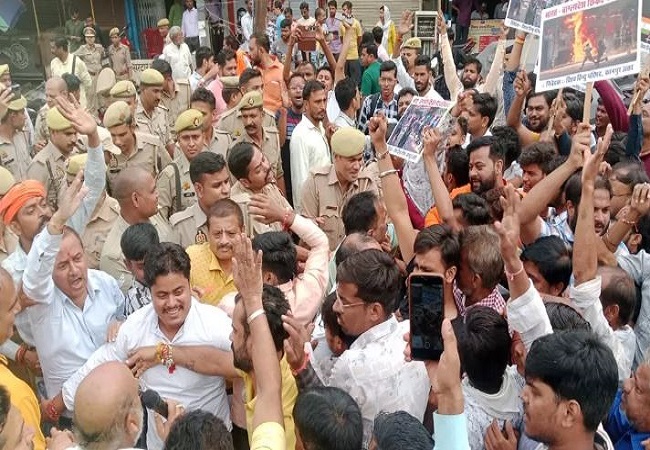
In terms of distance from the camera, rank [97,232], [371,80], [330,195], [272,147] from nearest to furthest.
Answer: [97,232]
[330,195]
[272,147]
[371,80]

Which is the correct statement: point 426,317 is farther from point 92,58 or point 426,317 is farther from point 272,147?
point 92,58

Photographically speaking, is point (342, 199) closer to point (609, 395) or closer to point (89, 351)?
point (89, 351)

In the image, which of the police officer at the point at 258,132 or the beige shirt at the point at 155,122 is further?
the beige shirt at the point at 155,122

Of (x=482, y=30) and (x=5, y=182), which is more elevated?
(x=5, y=182)

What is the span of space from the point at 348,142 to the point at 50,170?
247cm

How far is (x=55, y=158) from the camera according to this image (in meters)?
5.56

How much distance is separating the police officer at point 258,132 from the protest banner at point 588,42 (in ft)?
9.39

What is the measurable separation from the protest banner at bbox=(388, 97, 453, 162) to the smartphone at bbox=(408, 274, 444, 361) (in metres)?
2.02

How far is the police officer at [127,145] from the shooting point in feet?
18.6

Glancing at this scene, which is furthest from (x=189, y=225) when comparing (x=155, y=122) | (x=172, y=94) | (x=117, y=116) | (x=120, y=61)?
(x=120, y=61)

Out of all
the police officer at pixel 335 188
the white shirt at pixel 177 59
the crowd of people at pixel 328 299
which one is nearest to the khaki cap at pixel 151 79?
the crowd of people at pixel 328 299

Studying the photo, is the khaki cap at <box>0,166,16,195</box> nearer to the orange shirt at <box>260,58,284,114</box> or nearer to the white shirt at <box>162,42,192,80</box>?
the orange shirt at <box>260,58,284,114</box>

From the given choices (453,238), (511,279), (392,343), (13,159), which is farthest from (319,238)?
(13,159)

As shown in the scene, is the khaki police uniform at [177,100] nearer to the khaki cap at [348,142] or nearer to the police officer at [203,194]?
the khaki cap at [348,142]
